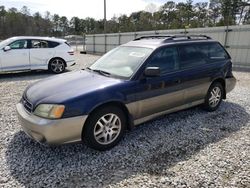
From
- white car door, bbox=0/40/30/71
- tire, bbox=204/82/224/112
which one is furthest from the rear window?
white car door, bbox=0/40/30/71

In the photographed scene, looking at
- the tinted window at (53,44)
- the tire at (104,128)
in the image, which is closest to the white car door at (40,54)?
the tinted window at (53,44)

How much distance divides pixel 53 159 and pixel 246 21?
3310 centimetres

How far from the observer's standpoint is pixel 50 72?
10281 mm

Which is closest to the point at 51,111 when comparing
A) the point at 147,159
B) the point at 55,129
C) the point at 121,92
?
the point at 55,129

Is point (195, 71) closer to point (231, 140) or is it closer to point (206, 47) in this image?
point (206, 47)

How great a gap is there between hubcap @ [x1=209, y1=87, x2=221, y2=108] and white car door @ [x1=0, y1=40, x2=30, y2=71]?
287 inches

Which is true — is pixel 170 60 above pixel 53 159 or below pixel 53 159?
above

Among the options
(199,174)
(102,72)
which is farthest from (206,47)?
(199,174)

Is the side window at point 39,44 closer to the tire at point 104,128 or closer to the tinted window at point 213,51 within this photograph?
the tinted window at point 213,51

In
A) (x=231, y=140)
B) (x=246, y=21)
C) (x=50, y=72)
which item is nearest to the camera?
(x=231, y=140)

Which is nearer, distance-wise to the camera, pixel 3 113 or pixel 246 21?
pixel 3 113

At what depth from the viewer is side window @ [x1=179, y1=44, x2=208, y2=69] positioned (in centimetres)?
442

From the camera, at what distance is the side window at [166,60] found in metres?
3.98

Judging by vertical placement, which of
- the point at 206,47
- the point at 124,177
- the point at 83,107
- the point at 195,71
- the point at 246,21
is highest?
the point at 246,21
